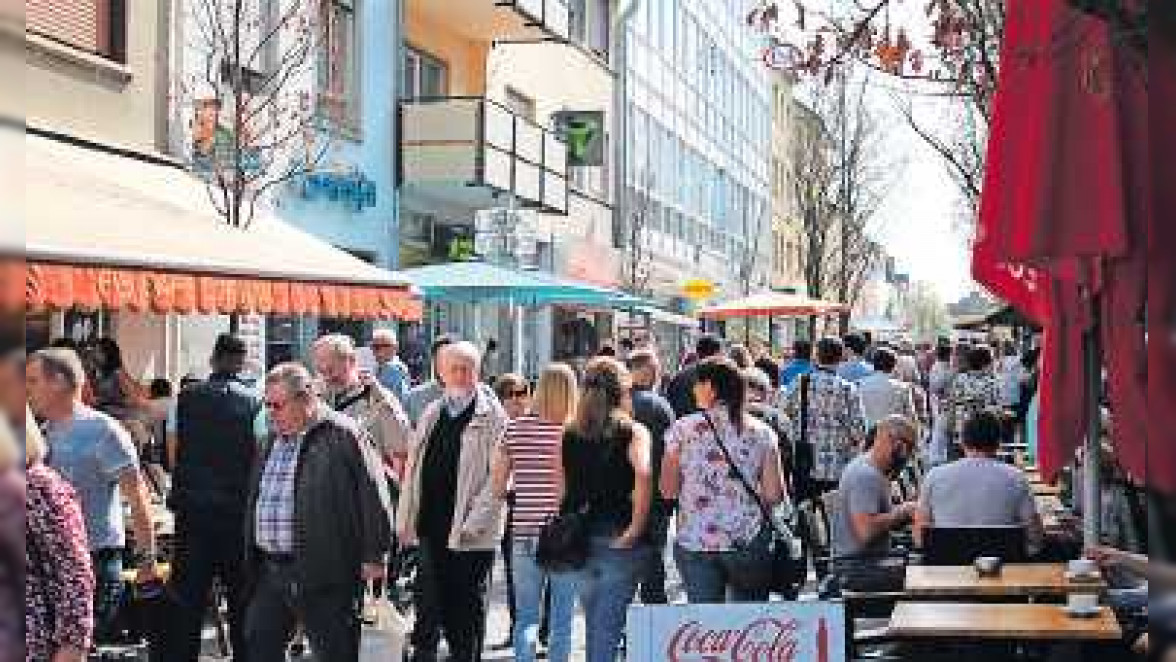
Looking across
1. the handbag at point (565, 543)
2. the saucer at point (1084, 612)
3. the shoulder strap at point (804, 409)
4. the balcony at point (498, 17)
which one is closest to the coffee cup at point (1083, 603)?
the saucer at point (1084, 612)

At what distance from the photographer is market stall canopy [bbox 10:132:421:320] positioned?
860cm

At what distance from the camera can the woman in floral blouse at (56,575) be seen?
175 inches

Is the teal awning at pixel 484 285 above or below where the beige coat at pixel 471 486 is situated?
above

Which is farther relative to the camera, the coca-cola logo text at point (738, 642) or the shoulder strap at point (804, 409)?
the shoulder strap at point (804, 409)

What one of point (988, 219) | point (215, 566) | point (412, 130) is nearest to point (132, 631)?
point (215, 566)

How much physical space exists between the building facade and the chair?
32.0 m

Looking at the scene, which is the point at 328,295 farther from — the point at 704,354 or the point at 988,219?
the point at 988,219

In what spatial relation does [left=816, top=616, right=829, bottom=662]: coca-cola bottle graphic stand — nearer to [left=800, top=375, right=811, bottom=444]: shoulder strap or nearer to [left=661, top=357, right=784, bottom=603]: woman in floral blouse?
[left=661, top=357, right=784, bottom=603]: woman in floral blouse

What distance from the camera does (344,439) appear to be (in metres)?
7.41

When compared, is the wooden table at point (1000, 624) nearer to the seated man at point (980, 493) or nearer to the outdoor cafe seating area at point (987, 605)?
the outdoor cafe seating area at point (987, 605)

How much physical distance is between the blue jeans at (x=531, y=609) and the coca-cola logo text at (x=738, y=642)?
2884 millimetres

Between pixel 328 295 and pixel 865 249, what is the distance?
45233 mm

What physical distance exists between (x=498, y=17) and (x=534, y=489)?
19.7 m

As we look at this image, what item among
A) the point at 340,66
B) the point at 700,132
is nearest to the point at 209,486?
the point at 340,66
